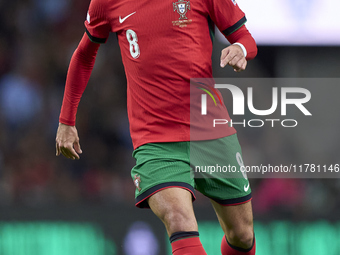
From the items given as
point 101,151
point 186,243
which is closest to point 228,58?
point 186,243

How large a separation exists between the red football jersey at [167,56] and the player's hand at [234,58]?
31 centimetres

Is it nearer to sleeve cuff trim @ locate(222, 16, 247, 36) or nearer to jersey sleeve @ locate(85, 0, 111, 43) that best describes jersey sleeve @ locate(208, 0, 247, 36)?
sleeve cuff trim @ locate(222, 16, 247, 36)

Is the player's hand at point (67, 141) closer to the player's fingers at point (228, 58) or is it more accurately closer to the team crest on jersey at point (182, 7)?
the team crest on jersey at point (182, 7)

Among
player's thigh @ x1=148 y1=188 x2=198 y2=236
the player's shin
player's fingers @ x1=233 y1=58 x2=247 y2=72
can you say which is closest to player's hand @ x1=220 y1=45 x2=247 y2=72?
player's fingers @ x1=233 y1=58 x2=247 y2=72

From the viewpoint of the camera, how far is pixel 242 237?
3.33 metres

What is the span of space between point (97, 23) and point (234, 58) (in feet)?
3.15

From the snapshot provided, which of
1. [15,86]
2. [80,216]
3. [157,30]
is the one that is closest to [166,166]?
[157,30]

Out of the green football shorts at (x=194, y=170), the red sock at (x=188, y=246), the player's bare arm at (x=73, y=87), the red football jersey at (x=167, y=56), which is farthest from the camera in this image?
the player's bare arm at (x=73, y=87)

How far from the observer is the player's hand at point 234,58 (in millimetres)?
2752

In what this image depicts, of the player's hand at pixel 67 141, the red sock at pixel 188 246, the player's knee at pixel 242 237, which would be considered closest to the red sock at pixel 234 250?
the player's knee at pixel 242 237

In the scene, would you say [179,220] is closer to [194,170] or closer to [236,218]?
[194,170]

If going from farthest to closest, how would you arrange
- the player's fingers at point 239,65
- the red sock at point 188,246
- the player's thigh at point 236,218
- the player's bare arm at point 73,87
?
1. the player's bare arm at point 73,87
2. the player's thigh at point 236,218
3. the player's fingers at point 239,65
4. the red sock at point 188,246

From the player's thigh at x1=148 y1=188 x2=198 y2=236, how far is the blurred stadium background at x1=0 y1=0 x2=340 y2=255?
216cm

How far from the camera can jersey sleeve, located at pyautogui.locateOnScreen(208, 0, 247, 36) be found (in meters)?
3.10
